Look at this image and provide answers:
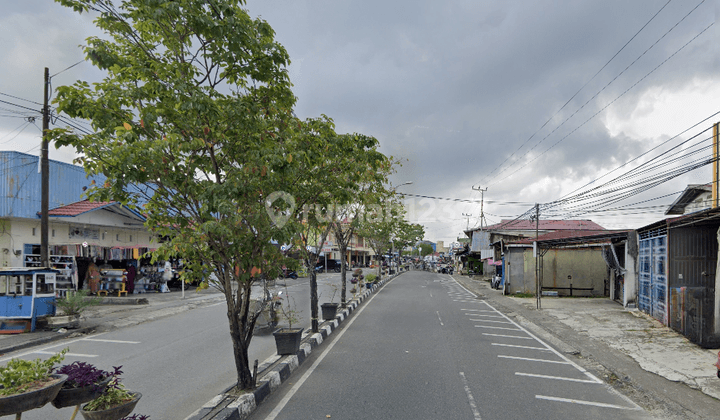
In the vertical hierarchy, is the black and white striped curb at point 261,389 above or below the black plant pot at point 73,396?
below

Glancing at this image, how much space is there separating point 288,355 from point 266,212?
13.8ft

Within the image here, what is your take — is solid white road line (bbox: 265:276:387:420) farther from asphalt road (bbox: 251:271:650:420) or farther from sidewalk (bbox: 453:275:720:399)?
sidewalk (bbox: 453:275:720:399)

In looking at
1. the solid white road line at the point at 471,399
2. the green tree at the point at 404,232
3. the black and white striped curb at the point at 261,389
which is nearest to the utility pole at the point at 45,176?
the black and white striped curb at the point at 261,389

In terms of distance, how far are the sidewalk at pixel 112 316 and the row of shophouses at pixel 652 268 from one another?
56.6 ft

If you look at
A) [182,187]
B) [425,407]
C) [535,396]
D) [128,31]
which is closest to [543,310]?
[535,396]

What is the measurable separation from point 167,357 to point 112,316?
8662 millimetres

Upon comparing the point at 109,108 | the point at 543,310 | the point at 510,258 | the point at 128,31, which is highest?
the point at 128,31

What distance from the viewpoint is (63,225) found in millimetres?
20844

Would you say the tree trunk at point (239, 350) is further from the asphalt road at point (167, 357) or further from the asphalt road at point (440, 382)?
the asphalt road at point (167, 357)

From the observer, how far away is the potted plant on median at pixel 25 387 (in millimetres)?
3639

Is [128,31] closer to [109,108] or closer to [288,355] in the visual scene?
[109,108]

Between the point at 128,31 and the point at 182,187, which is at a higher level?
the point at 128,31

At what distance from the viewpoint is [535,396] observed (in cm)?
693

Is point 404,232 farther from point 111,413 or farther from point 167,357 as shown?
point 111,413
